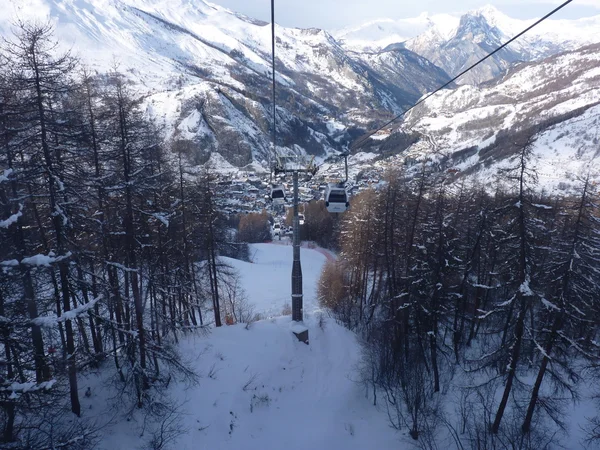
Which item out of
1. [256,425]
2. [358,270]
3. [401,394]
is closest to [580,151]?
[358,270]

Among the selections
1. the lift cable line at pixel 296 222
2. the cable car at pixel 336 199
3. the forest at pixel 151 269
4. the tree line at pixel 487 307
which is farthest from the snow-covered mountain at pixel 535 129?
the cable car at pixel 336 199

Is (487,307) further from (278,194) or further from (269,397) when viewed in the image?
(278,194)

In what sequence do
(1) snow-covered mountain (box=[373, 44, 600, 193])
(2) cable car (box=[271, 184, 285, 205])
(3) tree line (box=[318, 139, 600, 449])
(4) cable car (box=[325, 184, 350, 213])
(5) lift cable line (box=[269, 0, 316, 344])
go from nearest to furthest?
(3) tree line (box=[318, 139, 600, 449])
(4) cable car (box=[325, 184, 350, 213])
(5) lift cable line (box=[269, 0, 316, 344])
(2) cable car (box=[271, 184, 285, 205])
(1) snow-covered mountain (box=[373, 44, 600, 193])

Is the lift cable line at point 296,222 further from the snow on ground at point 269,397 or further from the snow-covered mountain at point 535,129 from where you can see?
the snow-covered mountain at point 535,129

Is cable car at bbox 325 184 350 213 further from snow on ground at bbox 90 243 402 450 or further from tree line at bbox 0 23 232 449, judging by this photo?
snow on ground at bbox 90 243 402 450

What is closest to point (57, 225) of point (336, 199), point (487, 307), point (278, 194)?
point (278, 194)

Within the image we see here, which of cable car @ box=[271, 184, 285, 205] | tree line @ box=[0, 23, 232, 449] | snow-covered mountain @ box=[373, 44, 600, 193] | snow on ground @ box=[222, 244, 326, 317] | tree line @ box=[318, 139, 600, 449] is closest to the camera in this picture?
tree line @ box=[0, 23, 232, 449]

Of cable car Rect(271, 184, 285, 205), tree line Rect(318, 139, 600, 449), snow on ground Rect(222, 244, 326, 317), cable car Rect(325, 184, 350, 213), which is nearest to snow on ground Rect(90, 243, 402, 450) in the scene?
tree line Rect(318, 139, 600, 449)
